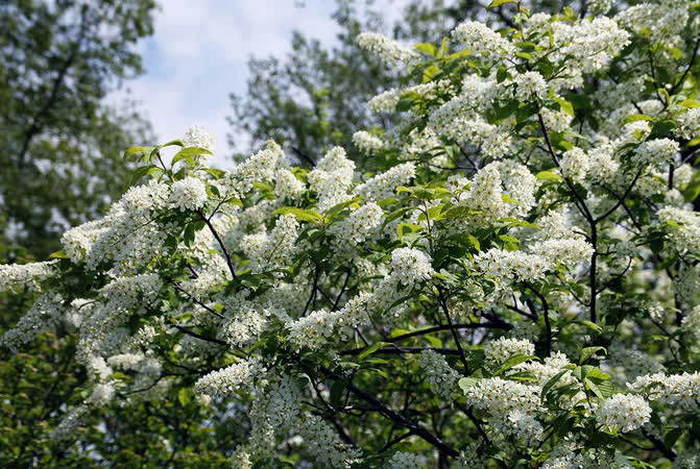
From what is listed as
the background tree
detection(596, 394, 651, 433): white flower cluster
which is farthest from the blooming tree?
the background tree

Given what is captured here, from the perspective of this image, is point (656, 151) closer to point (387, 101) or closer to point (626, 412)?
point (626, 412)

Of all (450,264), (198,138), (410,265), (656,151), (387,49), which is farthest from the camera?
(387,49)

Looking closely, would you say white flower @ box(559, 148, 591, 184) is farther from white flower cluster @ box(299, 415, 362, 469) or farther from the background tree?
the background tree

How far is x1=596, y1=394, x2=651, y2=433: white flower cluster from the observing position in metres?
3.54

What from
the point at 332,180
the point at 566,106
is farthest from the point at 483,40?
the point at 332,180

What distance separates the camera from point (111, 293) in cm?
524

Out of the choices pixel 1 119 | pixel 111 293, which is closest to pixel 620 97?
pixel 111 293

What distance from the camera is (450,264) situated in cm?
428

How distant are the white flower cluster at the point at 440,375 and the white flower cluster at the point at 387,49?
13.3 ft

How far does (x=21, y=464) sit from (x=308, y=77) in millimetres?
17532

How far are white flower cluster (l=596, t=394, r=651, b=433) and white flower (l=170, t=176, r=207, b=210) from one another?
2.99 metres

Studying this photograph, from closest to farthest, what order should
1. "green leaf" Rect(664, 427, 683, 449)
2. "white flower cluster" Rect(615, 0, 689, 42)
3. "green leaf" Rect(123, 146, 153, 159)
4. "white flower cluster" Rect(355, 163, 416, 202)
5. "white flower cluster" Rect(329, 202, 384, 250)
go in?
1. "white flower cluster" Rect(329, 202, 384, 250)
2. "green leaf" Rect(123, 146, 153, 159)
3. "green leaf" Rect(664, 427, 683, 449)
4. "white flower cluster" Rect(355, 163, 416, 202)
5. "white flower cluster" Rect(615, 0, 689, 42)

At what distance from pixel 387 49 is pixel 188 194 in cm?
397

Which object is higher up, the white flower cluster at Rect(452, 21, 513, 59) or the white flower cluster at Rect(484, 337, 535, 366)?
the white flower cluster at Rect(452, 21, 513, 59)
